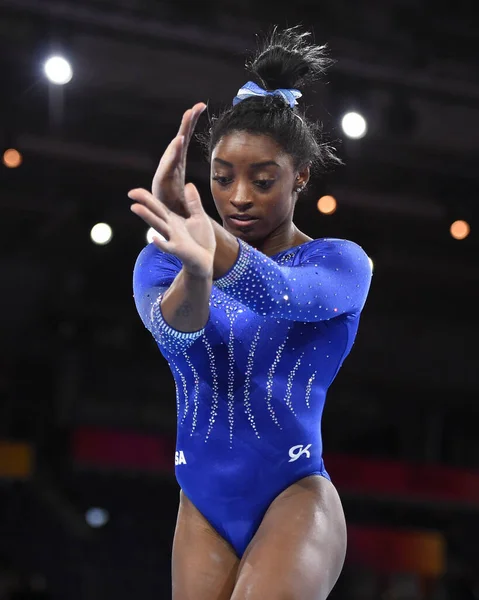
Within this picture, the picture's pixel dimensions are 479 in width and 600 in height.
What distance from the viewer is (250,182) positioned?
236 centimetres

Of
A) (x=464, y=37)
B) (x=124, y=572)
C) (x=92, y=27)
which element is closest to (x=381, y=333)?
(x=124, y=572)

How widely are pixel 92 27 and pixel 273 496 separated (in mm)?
4094

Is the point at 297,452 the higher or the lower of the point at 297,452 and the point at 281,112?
the lower

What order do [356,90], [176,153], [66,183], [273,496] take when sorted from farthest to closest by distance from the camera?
[66,183] → [356,90] → [273,496] → [176,153]

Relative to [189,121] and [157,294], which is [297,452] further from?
[189,121]

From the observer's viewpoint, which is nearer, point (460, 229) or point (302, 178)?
point (302, 178)

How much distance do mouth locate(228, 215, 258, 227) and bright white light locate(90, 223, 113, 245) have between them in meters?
5.23

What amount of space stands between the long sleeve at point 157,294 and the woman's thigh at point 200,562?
0.41 metres

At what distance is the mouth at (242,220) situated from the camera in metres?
2.38

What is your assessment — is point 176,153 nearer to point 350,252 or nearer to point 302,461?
point 350,252

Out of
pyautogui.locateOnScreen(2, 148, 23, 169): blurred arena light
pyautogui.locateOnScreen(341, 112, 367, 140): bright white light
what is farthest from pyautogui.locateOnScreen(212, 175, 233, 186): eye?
pyautogui.locateOnScreen(2, 148, 23, 169): blurred arena light

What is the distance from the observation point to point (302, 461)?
227 centimetres

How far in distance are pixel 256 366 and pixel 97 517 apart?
7.76 m

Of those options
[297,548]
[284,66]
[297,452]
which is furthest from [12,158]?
[297,548]
